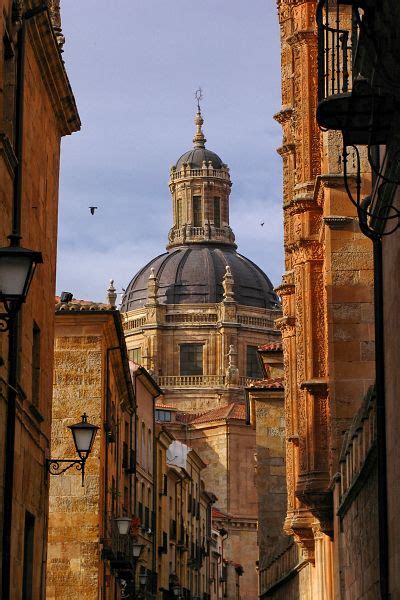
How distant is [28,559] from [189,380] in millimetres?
103384

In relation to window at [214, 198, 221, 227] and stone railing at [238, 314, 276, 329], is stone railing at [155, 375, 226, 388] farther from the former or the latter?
window at [214, 198, 221, 227]

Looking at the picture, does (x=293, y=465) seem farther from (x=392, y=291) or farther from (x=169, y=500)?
(x=169, y=500)

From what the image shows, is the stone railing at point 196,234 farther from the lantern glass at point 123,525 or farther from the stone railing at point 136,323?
the lantern glass at point 123,525

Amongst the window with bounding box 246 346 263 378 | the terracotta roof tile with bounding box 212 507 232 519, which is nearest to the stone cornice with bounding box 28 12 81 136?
the terracotta roof tile with bounding box 212 507 232 519

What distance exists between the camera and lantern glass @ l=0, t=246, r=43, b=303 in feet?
36.6

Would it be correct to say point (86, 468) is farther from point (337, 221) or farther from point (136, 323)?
point (136, 323)

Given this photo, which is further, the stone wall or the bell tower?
the bell tower

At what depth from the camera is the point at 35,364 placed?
20.4 metres

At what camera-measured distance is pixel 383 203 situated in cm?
1297

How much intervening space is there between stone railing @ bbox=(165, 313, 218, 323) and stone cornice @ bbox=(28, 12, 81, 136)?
9951 cm

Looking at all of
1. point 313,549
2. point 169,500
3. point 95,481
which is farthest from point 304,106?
point 169,500

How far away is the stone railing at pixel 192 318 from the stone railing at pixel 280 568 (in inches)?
→ 3017

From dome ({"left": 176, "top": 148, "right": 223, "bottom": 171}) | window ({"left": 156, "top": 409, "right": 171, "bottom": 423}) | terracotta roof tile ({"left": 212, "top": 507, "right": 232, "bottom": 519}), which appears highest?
dome ({"left": 176, "top": 148, "right": 223, "bottom": 171})

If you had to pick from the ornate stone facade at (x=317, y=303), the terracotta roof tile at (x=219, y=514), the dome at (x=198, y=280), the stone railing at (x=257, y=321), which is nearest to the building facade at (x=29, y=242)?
the ornate stone facade at (x=317, y=303)
